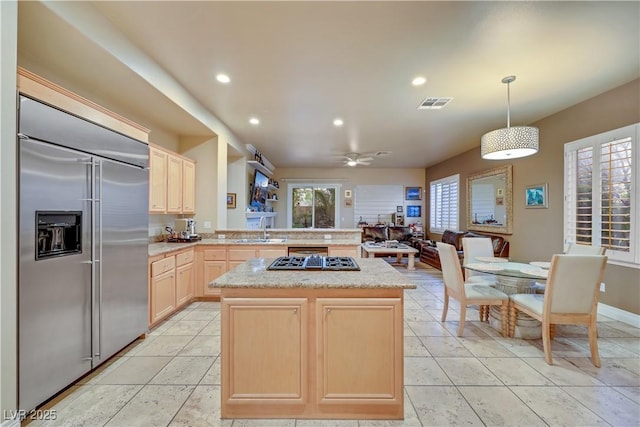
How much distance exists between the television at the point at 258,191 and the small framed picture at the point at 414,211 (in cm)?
474

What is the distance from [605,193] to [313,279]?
391 centimetres

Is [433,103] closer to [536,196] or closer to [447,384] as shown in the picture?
[536,196]

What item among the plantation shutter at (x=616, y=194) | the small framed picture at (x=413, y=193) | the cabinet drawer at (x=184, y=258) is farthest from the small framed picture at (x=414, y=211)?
the cabinet drawer at (x=184, y=258)

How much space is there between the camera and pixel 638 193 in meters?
2.95

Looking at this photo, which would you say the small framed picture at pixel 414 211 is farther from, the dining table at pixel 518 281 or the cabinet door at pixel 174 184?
the cabinet door at pixel 174 184

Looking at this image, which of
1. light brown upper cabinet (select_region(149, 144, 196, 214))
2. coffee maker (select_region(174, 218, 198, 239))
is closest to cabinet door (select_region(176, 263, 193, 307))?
coffee maker (select_region(174, 218, 198, 239))

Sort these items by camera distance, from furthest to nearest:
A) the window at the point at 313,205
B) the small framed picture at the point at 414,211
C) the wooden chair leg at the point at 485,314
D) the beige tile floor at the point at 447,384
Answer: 1. the window at the point at 313,205
2. the small framed picture at the point at 414,211
3. the wooden chair leg at the point at 485,314
4. the beige tile floor at the point at 447,384

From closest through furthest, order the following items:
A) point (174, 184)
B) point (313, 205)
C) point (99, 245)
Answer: point (99, 245)
point (174, 184)
point (313, 205)

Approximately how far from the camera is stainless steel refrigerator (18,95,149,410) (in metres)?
1.66

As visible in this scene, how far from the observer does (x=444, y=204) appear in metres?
7.71

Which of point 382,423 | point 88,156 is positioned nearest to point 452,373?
point 382,423

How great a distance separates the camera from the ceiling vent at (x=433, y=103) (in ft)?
11.4

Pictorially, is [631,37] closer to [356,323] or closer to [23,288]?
[356,323]

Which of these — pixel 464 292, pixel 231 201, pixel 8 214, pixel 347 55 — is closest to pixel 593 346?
pixel 464 292
